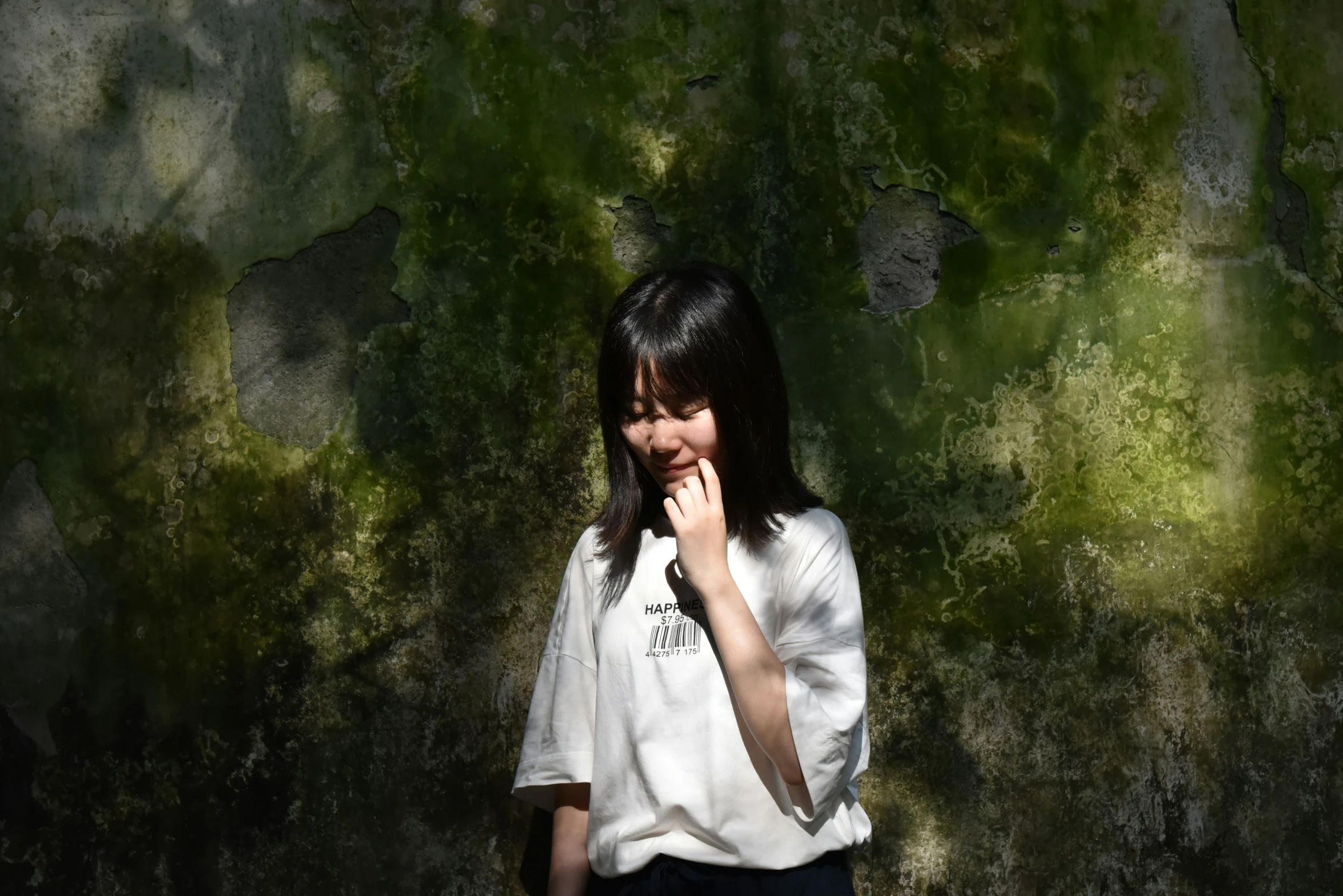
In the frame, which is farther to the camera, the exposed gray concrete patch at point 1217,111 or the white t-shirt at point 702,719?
the exposed gray concrete patch at point 1217,111

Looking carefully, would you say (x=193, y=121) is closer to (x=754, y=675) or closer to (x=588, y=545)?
(x=588, y=545)

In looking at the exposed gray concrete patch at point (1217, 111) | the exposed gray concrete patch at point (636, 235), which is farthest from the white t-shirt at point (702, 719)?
the exposed gray concrete patch at point (1217, 111)

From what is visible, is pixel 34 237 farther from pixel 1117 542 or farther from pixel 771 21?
pixel 1117 542

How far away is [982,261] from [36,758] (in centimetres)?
216

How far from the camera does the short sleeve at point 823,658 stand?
1.72 m

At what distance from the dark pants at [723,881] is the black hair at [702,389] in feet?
1.37

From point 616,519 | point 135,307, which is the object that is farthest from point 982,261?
point 135,307

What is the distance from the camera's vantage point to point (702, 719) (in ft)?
5.89

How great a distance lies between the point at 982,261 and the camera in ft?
7.90

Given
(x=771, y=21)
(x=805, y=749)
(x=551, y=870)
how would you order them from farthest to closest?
(x=771, y=21)
(x=551, y=870)
(x=805, y=749)

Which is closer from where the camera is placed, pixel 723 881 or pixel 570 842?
pixel 723 881

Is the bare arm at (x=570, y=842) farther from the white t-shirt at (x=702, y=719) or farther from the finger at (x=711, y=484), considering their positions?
the finger at (x=711, y=484)

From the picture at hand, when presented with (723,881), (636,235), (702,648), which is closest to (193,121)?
(636,235)

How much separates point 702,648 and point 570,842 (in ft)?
1.32
